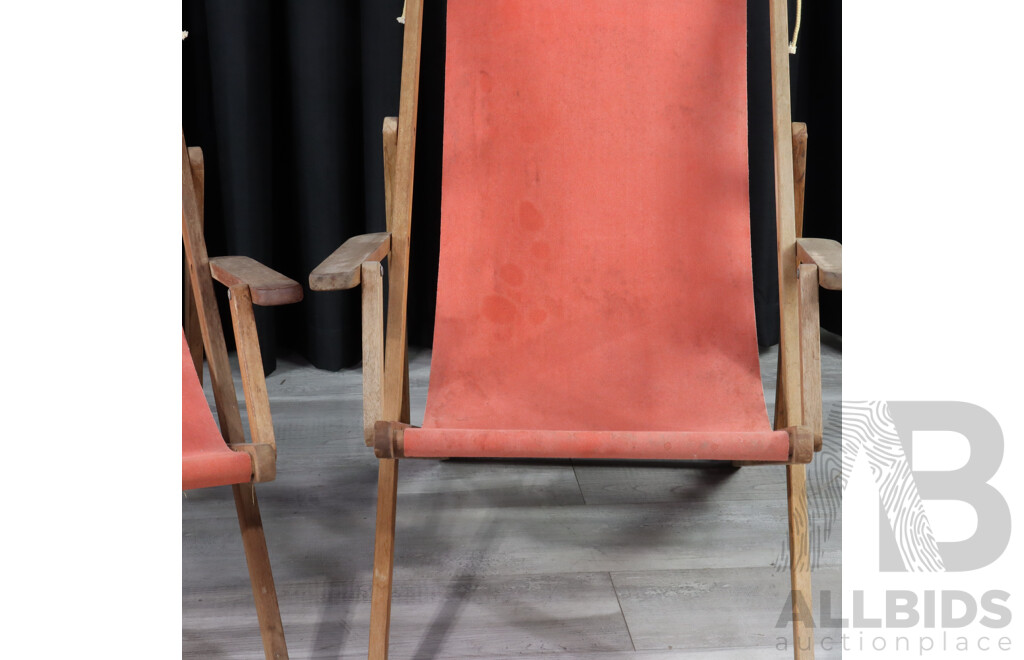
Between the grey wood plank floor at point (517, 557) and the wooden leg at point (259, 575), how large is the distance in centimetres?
8

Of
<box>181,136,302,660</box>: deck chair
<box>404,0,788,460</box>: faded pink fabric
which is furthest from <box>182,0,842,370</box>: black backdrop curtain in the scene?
<box>181,136,302,660</box>: deck chair

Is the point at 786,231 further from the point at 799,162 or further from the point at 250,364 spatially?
the point at 250,364

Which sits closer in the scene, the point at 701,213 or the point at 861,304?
the point at 861,304

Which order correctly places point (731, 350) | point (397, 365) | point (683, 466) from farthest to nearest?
point (683, 466), point (731, 350), point (397, 365)

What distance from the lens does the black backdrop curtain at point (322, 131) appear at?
215cm

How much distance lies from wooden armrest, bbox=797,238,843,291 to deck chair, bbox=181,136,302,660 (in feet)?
2.21

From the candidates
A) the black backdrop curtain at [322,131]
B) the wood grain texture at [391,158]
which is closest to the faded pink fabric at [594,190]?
the wood grain texture at [391,158]

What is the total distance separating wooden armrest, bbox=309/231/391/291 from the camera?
1.12 metres

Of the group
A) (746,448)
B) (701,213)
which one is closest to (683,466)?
(701,213)

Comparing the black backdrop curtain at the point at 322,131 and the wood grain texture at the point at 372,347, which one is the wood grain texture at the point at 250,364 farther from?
the black backdrop curtain at the point at 322,131

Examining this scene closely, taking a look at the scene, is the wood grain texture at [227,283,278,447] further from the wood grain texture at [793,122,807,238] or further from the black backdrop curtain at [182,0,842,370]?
the black backdrop curtain at [182,0,842,370]

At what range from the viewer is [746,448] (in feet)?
3.69

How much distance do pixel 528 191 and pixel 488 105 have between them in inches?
6.5

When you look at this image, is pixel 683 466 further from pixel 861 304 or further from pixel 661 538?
pixel 861 304
